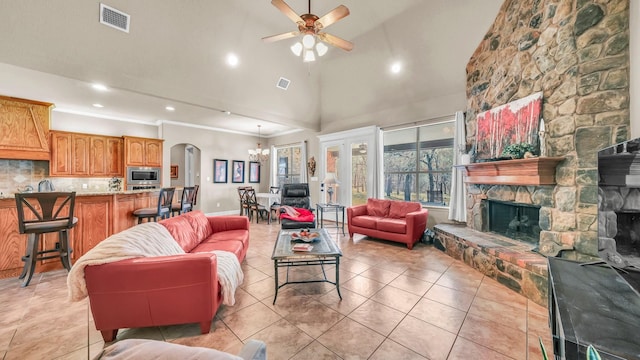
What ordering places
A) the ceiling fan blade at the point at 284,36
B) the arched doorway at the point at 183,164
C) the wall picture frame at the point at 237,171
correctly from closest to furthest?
the ceiling fan blade at the point at 284,36
the wall picture frame at the point at 237,171
the arched doorway at the point at 183,164

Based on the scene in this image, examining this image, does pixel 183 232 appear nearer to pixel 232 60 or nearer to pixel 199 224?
pixel 199 224

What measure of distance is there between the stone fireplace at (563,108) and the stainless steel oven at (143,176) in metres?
7.02

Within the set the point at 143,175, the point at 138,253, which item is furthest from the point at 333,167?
the point at 138,253

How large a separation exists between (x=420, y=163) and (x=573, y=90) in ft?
9.10

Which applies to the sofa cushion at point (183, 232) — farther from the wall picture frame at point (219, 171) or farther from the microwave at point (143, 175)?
the wall picture frame at point (219, 171)

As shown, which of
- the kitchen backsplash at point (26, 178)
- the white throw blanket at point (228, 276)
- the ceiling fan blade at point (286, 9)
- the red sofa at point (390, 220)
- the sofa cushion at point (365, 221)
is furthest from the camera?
Answer: the kitchen backsplash at point (26, 178)

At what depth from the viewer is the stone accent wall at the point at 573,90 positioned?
208cm

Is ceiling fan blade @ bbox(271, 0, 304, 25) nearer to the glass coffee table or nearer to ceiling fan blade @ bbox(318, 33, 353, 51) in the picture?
ceiling fan blade @ bbox(318, 33, 353, 51)

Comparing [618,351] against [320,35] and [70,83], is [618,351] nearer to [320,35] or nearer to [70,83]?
[320,35]

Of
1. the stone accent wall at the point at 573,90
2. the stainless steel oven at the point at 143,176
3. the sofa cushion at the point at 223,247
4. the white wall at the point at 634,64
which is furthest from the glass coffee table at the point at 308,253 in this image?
the stainless steel oven at the point at 143,176

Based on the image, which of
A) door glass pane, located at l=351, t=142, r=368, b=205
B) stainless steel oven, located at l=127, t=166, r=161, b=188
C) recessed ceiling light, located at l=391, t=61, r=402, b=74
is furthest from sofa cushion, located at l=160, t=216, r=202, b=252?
recessed ceiling light, located at l=391, t=61, r=402, b=74

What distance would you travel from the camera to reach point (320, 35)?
9.71 ft

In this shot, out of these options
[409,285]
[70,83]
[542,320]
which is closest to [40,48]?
[70,83]

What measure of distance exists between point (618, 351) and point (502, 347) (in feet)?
3.34
